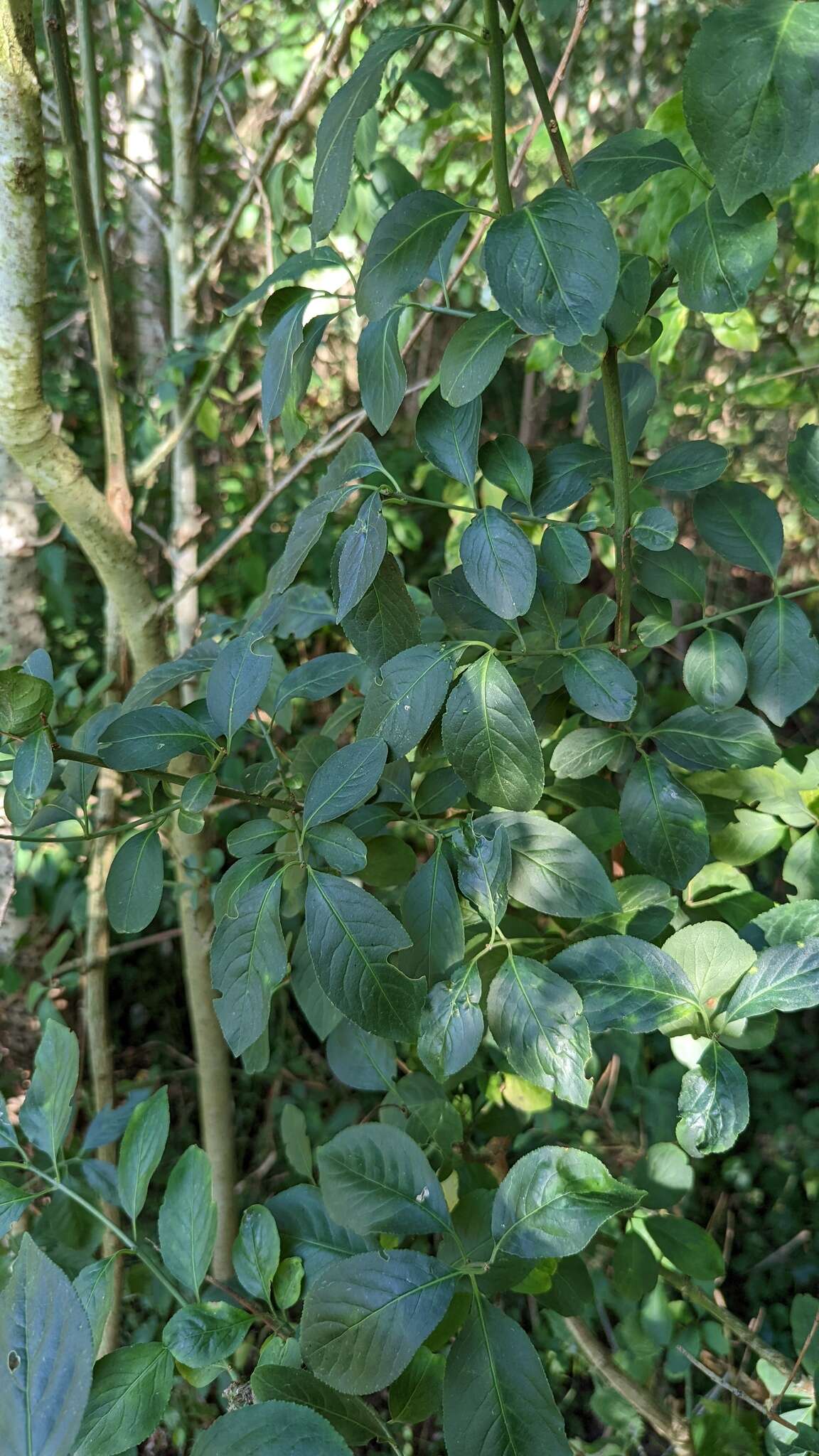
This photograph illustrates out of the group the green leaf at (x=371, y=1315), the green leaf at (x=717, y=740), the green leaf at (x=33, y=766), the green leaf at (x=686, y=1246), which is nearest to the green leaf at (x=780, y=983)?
the green leaf at (x=717, y=740)

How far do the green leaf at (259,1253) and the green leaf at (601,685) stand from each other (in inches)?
15.8

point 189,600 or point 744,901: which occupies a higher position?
point 189,600

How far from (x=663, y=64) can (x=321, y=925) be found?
8.25 feet

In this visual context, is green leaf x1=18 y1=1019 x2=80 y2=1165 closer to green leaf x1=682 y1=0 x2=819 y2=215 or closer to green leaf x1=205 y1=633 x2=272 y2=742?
green leaf x1=205 y1=633 x2=272 y2=742

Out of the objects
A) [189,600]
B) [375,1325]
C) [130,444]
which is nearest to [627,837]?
[375,1325]

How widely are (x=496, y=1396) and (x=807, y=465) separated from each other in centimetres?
61

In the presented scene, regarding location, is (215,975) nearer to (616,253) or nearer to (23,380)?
(616,253)

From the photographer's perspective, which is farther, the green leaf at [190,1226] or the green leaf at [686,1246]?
the green leaf at [686,1246]

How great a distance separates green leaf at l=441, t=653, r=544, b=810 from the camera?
0.58m

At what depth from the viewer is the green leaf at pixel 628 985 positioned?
23.6 inches

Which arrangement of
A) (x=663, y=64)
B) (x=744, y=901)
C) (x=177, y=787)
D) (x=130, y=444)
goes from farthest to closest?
(x=663, y=64)
(x=130, y=444)
(x=177, y=787)
(x=744, y=901)

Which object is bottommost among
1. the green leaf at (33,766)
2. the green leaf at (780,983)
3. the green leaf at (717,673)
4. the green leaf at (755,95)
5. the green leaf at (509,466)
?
the green leaf at (780,983)

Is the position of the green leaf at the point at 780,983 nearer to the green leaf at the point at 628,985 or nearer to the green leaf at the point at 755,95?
the green leaf at the point at 628,985

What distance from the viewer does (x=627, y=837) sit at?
692mm
